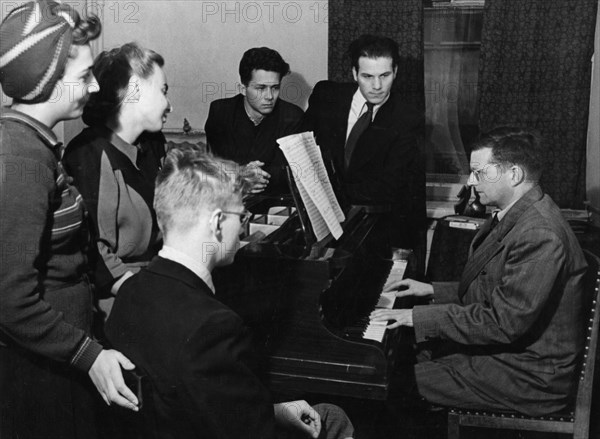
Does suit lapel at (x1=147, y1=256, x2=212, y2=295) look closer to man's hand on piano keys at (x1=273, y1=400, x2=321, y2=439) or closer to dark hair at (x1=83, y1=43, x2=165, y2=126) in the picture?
man's hand on piano keys at (x1=273, y1=400, x2=321, y2=439)

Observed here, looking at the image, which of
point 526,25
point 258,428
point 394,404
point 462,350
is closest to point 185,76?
point 526,25

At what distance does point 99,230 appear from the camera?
7.36 feet

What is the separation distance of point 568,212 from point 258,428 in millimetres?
3148

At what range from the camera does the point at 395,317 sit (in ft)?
8.52

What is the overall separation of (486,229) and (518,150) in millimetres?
343

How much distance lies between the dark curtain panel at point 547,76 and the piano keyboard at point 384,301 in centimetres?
156

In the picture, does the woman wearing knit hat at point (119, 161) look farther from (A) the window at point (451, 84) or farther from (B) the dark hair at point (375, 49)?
(A) the window at point (451, 84)

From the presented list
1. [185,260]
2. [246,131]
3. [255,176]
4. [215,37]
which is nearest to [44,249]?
[185,260]

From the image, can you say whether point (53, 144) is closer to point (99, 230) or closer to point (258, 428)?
point (99, 230)

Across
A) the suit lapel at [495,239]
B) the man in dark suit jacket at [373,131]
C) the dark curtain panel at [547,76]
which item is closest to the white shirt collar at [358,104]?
the man in dark suit jacket at [373,131]

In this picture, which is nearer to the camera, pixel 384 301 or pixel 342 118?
pixel 384 301

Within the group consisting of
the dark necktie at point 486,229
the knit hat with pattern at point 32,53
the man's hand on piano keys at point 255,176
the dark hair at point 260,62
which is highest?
the knit hat with pattern at point 32,53

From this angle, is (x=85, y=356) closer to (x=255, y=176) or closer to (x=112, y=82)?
(x=112, y=82)

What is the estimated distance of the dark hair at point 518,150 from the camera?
2633 mm
